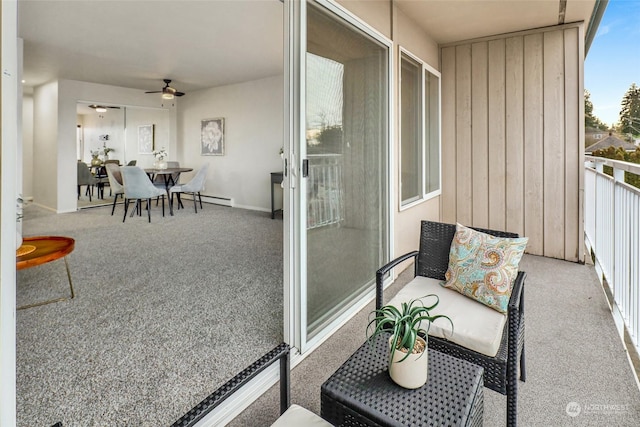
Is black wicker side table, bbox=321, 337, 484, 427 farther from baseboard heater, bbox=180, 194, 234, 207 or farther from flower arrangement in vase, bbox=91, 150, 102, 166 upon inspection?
flower arrangement in vase, bbox=91, 150, 102, 166

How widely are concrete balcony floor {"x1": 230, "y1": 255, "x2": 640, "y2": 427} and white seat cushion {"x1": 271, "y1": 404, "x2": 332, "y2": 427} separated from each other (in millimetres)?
544

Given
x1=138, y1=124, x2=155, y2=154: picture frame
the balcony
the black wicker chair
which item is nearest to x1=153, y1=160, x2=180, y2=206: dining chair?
x1=138, y1=124, x2=155, y2=154: picture frame

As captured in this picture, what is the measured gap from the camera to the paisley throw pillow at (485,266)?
67.6 inches

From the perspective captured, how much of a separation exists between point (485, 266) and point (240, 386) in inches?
50.9

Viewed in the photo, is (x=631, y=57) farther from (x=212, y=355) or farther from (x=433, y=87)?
(x=212, y=355)

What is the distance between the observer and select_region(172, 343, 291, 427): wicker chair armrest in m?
0.96

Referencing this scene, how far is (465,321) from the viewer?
1620 millimetres

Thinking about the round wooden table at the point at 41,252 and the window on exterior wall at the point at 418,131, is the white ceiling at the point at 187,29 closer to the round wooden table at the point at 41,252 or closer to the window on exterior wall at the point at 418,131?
the window on exterior wall at the point at 418,131

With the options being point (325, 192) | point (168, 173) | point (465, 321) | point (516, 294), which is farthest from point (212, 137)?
point (516, 294)

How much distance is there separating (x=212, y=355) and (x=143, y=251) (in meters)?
2.62

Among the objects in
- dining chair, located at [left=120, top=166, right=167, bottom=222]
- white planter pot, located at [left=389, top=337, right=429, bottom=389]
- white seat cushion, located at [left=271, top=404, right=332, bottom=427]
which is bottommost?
white seat cushion, located at [left=271, top=404, right=332, bottom=427]

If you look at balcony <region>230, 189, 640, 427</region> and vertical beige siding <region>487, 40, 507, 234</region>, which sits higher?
vertical beige siding <region>487, 40, 507, 234</region>

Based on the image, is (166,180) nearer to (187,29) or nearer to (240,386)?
(187,29)

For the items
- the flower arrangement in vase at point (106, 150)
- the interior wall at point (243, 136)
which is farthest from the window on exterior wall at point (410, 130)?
the flower arrangement in vase at point (106, 150)
